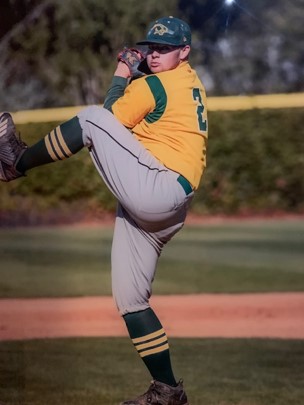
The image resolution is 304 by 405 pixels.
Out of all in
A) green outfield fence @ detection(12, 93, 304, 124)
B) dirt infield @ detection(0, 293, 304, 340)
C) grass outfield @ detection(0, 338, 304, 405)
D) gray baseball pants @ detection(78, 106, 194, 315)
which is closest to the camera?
gray baseball pants @ detection(78, 106, 194, 315)

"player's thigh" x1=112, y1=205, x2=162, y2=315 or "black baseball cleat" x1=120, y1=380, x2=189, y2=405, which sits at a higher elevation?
"player's thigh" x1=112, y1=205, x2=162, y2=315

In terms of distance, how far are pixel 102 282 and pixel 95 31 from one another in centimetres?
183

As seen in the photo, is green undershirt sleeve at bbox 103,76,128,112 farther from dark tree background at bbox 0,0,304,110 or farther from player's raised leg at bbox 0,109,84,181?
dark tree background at bbox 0,0,304,110

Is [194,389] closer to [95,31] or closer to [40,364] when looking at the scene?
[40,364]

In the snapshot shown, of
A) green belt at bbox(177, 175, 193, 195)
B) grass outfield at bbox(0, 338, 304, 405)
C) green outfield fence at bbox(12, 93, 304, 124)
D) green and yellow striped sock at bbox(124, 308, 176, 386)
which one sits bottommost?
grass outfield at bbox(0, 338, 304, 405)

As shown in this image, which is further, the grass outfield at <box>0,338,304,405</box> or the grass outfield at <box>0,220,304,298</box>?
the grass outfield at <box>0,220,304,298</box>

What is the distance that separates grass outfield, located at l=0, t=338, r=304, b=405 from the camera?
4199 mm

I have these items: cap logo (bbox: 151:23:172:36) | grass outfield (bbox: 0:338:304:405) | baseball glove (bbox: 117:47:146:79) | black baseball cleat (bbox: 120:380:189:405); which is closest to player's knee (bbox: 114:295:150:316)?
black baseball cleat (bbox: 120:380:189:405)

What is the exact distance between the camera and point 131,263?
2770 millimetres

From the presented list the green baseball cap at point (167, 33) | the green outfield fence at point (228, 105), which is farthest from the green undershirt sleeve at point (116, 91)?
the green outfield fence at point (228, 105)

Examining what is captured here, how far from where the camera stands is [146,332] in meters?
2.79

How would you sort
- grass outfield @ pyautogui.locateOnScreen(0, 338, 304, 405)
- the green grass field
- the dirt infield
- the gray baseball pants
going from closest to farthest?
the gray baseball pants, grass outfield @ pyautogui.locateOnScreen(0, 338, 304, 405), the green grass field, the dirt infield

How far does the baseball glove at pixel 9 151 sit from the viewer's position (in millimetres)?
2713

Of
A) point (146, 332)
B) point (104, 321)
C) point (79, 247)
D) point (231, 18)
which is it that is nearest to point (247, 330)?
point (104, 321)
